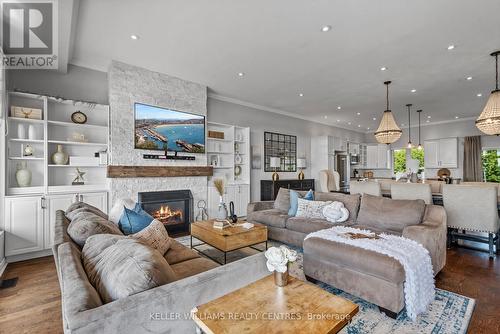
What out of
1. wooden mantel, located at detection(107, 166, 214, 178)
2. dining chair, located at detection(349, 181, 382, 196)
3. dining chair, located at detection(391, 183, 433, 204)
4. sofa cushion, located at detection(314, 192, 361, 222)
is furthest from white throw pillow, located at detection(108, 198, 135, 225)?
dining chair, located at detection(391, 183, 433, 204)

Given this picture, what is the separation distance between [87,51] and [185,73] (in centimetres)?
155

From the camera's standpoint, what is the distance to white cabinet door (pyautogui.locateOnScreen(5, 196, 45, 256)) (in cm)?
326

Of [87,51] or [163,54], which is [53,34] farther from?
[163,54]

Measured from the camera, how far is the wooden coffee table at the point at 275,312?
108 centimetres

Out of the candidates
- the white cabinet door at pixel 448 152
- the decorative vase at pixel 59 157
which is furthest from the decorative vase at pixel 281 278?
the white cabinet door at pixel 448 152

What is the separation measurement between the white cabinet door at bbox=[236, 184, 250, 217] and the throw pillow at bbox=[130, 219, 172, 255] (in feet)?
11.6

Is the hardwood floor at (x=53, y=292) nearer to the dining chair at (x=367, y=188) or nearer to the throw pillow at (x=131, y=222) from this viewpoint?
the throw pillow at (x=131, y=222)

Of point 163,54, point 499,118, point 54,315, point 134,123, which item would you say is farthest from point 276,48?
point 54,315

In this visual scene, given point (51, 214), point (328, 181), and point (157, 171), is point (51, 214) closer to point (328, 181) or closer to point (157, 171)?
point (157, 171)

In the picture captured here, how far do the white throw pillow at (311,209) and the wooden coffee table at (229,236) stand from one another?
0.92m

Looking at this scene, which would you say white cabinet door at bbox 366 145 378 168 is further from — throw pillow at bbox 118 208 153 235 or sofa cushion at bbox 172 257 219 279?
throw pillow at bbox 118 208 153 235

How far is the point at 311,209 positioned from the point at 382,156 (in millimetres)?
7997

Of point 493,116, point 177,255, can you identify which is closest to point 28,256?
point 177,255

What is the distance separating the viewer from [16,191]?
3410mm
